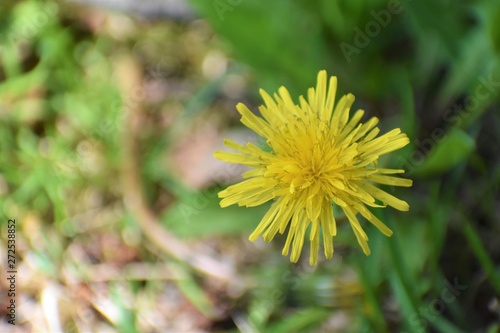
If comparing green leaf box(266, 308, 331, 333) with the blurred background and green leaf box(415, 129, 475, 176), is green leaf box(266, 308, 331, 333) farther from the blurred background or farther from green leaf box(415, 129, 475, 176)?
green leaf box(415, 129, 475, 176)

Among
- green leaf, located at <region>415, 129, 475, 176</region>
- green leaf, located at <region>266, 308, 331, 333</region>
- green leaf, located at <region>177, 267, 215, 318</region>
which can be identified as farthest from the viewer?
green leaf, located at <region>177, 267, 215, 318</region>

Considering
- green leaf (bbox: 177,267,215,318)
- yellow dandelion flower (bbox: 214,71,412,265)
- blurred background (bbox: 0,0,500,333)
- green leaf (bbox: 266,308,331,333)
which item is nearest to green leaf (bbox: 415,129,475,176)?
blurred background (bbox: 0,0,500,333)

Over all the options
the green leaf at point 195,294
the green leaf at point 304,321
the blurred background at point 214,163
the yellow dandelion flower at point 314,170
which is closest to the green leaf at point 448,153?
the blurred background at point 214,163

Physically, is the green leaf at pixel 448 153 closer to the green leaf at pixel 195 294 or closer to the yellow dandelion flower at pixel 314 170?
Result: the yellow dandelion flower at pixel 314 170

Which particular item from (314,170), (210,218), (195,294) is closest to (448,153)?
(314,170)

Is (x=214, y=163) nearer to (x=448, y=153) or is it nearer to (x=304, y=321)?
(x=304, y=321)

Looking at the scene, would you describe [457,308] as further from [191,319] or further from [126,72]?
[126,72]
